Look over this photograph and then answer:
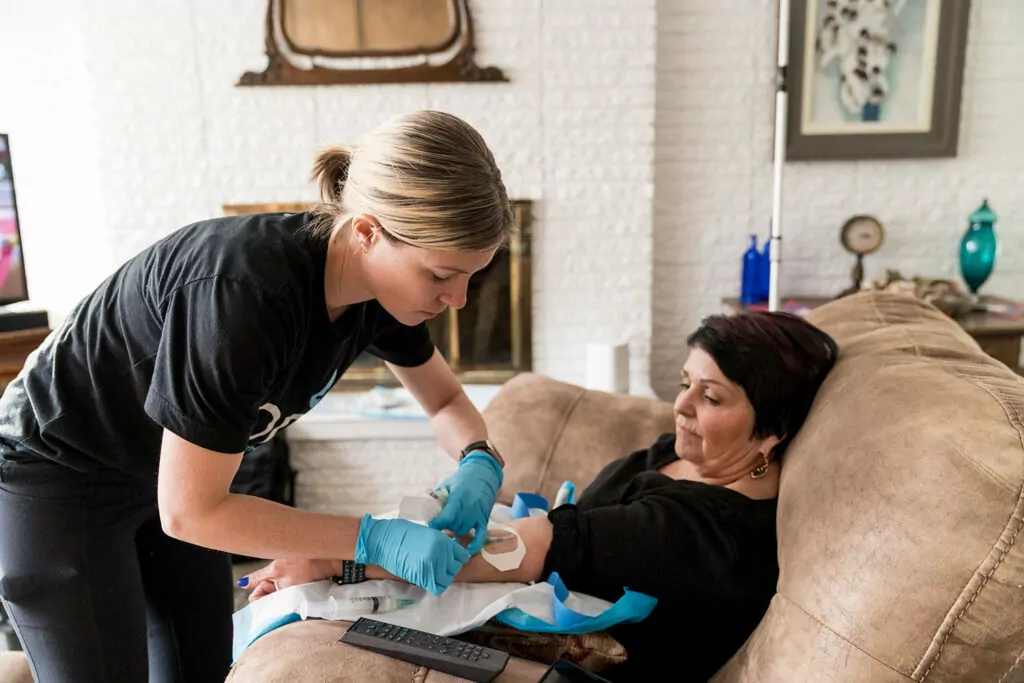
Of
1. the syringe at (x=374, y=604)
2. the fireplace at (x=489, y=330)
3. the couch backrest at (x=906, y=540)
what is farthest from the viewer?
the fireplace at (x=489, y=330)

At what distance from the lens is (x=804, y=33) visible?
2.70 metres

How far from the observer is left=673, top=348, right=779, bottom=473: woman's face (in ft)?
4.14

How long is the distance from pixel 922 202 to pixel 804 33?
2.59 ft

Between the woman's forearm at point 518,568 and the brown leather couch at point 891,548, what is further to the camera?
the woman's forearm at point 518,568

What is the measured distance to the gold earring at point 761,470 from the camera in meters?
1.26

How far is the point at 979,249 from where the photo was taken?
2559mm

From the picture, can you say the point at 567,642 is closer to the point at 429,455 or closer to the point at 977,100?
the point at 429,455

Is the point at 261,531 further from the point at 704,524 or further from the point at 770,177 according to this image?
the point at 770,177

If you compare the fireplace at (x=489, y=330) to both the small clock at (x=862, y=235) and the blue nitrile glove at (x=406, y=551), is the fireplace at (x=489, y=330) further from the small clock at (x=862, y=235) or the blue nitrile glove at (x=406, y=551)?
the blue nitrile glove at (x=406, y=551)

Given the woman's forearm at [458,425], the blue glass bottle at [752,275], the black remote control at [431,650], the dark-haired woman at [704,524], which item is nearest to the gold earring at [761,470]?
the dark-haired woman at [704,524]

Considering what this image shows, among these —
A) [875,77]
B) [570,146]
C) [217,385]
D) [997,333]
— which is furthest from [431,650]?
[875,77]

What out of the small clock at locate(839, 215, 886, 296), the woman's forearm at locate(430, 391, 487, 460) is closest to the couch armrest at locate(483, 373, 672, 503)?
the woman's forearm at locate(430, 391, 487, 460)

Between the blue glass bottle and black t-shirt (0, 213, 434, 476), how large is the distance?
6.27 ft

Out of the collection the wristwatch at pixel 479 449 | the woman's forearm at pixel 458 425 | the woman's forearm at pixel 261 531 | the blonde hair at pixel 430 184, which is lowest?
the wristwatch at pixel 479 449
